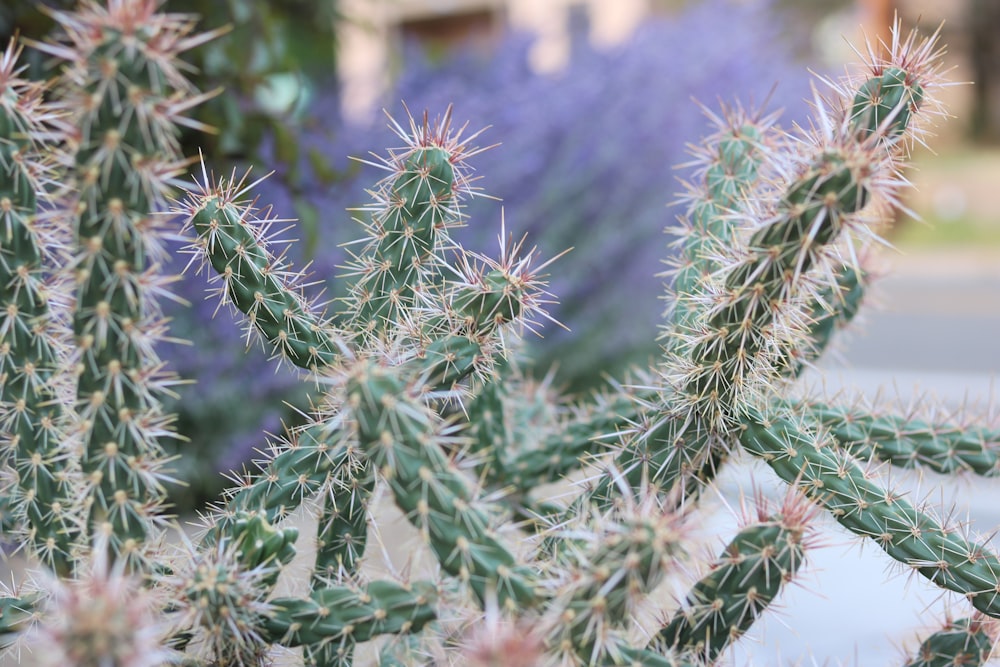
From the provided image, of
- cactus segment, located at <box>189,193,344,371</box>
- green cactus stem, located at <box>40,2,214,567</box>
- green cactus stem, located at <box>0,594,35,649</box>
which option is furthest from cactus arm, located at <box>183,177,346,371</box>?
green cactus stem, located at <box>0,594,35,649</box>

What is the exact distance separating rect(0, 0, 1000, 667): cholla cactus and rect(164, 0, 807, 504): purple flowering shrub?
6.48ft

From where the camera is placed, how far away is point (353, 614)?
114cm

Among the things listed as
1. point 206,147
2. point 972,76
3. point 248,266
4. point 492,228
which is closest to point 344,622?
point 248,266

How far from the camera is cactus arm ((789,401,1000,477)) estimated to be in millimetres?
1694

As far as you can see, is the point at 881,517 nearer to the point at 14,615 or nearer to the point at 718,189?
the point at 718,189

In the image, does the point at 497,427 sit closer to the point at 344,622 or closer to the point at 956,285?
the point at 344,622

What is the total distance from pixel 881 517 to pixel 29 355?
114 centimetres

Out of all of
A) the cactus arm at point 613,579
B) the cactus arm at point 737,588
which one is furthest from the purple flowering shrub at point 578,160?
the cactus arm at point 613,579

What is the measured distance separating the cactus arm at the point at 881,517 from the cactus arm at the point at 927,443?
321 millimetres

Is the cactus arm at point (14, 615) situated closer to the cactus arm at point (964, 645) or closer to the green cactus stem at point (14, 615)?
the green cactus stem at point (14, 615)

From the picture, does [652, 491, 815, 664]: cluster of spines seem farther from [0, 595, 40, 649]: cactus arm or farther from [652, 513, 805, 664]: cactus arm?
[0, 595, 40, 649]: cactus arm

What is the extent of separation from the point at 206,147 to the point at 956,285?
10289 mm

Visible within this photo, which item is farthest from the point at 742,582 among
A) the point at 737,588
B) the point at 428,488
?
the point at 428,488

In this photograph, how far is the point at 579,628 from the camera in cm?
100
